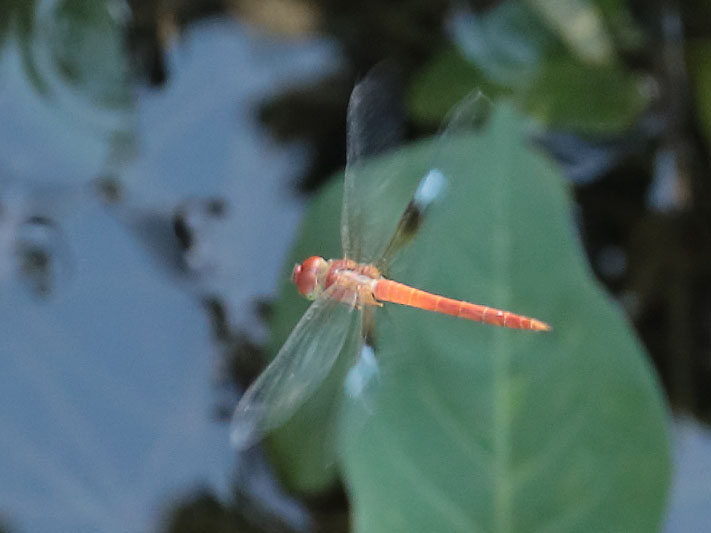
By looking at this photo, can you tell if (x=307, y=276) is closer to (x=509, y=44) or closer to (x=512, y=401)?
(x=512, y=401)

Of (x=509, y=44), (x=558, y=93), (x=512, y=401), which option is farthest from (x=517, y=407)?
(x=509, y=44)

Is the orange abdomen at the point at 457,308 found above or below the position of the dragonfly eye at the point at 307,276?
below

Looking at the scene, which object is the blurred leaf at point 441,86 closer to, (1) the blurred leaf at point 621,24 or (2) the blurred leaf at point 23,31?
(1) the blurred leaf at point 621,24

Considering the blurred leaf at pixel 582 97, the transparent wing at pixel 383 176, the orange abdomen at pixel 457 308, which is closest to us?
the orange abdomen at pixel 457 308

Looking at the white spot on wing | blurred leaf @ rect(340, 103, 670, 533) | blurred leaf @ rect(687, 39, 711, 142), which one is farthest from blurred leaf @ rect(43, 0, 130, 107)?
blurred leaf @ rect(687, 39, 711, 142)

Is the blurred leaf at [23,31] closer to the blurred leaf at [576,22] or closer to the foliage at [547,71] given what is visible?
the foliage at [547,71]

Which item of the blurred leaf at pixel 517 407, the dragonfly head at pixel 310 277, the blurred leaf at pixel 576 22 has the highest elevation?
the blurred leaf at pixel 576 22

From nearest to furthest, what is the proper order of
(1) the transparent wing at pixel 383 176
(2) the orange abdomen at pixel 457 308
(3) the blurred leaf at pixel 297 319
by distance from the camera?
(2) the orange abdomen at pixel 457 308
(1) the transparent wing at pixel 383 176
(3) the blurred leaf at pixel 297 319

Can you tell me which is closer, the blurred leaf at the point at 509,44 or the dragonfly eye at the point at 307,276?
the dragonfly eye at the point at 307,276

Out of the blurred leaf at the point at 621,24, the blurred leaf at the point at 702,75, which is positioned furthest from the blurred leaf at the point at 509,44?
the blurred leaf at the point at 702,75
